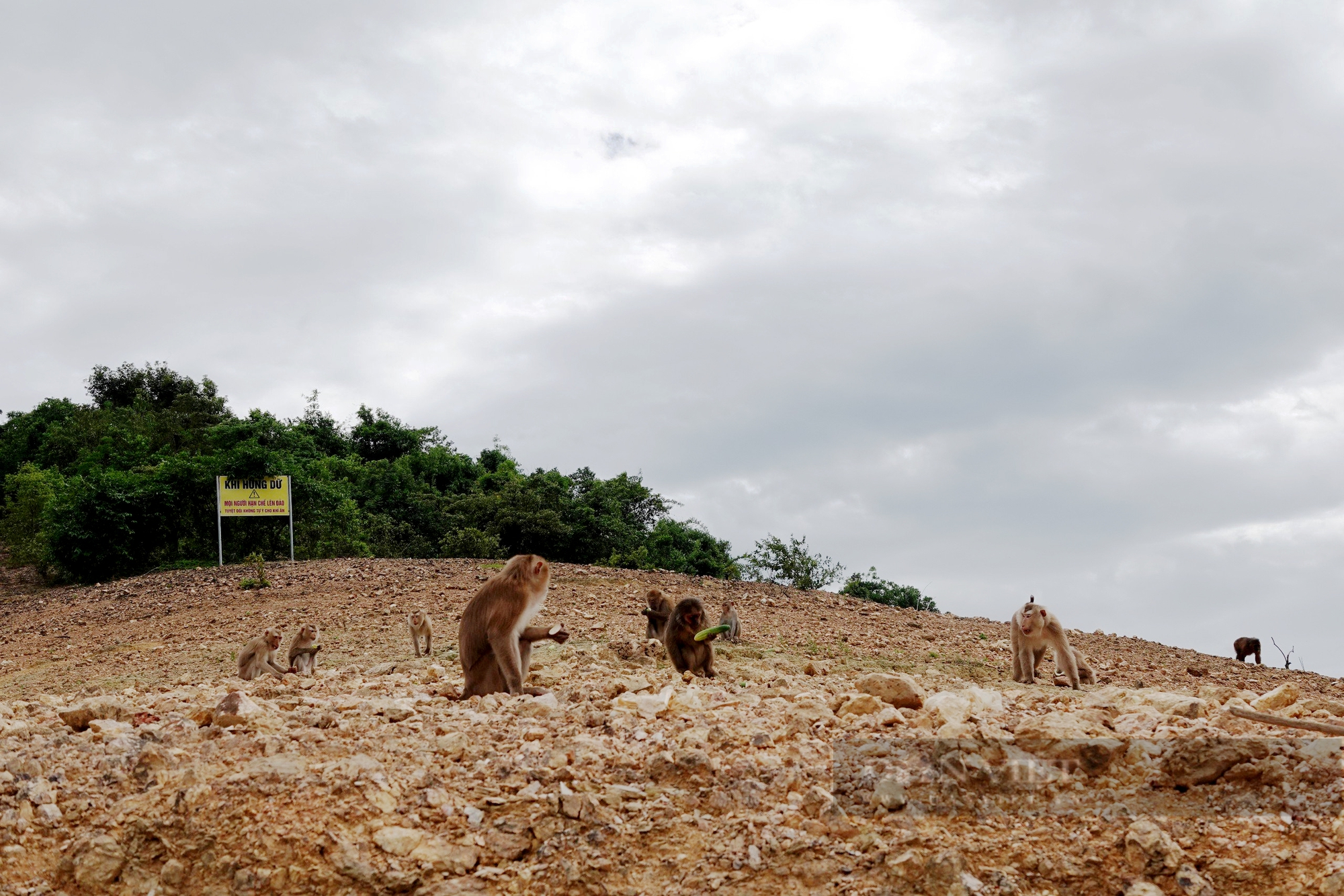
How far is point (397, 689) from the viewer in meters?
8.17

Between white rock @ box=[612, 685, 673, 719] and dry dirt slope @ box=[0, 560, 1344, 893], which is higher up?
white rock @ box=[612, 685, 673, 719]

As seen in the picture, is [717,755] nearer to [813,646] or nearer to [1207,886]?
[1207,886]

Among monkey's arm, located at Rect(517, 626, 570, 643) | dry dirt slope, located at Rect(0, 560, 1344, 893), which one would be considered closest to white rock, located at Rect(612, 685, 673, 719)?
dry dirt slope, located at Rect(0, 560, 1344, 893)

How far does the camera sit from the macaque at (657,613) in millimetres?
13023

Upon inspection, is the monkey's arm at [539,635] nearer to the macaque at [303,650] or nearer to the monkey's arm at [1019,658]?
the macaque at [303,650]

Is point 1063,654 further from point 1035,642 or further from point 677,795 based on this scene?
point 677,795

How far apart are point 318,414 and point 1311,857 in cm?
4938

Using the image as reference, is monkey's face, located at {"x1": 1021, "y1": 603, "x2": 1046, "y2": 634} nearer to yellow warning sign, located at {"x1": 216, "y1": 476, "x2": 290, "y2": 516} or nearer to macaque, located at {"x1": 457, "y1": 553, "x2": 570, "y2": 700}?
macaque, located at {"x1": 457, "y1": 553, "x2": 570, "y2": 700}

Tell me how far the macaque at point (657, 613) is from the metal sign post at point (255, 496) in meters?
17.5

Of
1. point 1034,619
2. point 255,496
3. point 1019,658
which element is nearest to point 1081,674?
point 1019,658

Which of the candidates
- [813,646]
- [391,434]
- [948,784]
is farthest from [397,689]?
[391,434]

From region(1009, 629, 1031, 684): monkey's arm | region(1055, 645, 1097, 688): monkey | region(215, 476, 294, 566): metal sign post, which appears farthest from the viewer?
region(215, 476, 294, 566): metal sign post

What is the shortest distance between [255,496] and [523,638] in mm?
23256

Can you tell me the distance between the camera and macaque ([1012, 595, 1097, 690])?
11.6m
